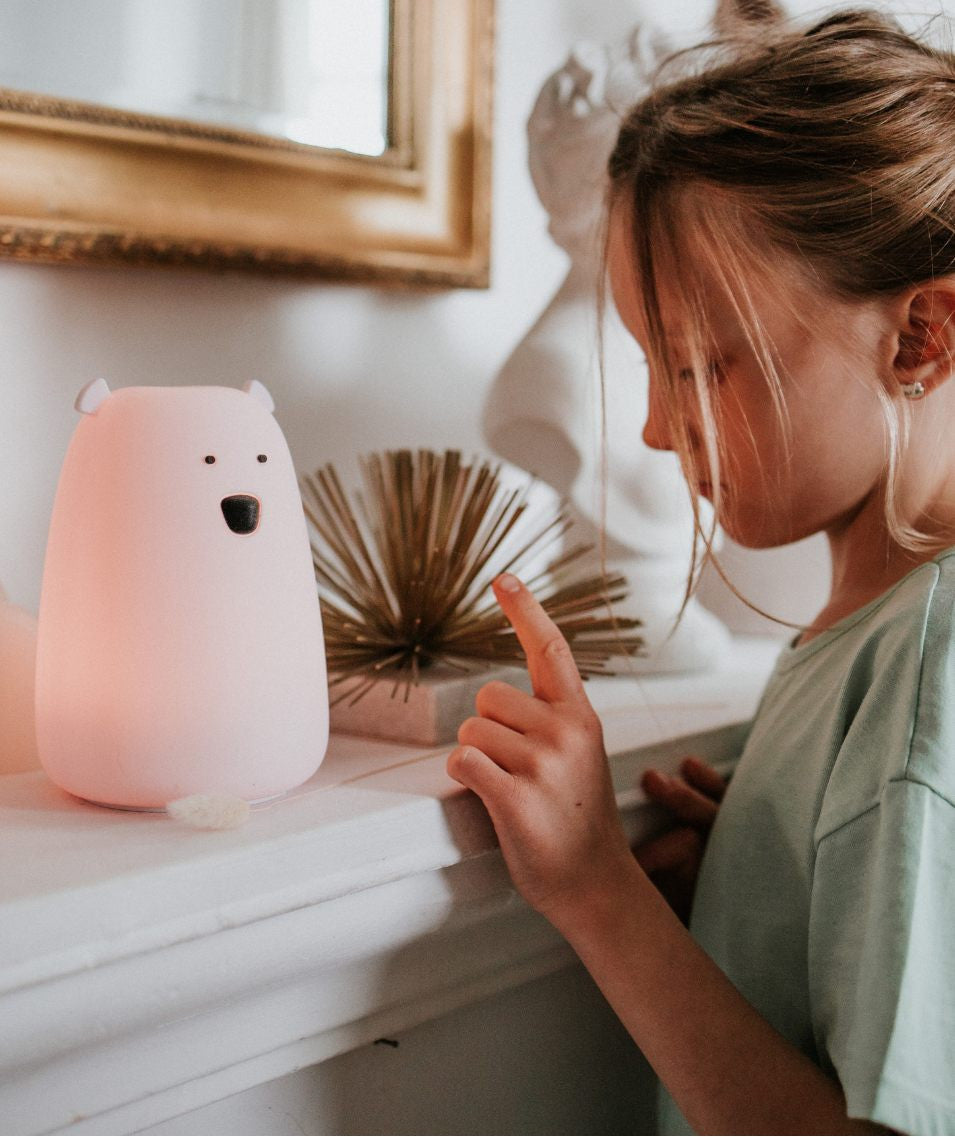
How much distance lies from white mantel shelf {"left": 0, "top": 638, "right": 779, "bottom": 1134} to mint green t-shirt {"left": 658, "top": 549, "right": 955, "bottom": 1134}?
128 mm

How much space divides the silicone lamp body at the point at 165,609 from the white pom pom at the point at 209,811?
0.05 feet

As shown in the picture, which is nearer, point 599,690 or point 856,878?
point 856,878

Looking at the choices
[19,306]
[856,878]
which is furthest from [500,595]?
[19,306]

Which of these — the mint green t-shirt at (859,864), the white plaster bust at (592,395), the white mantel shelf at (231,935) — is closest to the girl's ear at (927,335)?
the mint green t-shirt at (859,864)

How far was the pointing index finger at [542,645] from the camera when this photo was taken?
1.88ft

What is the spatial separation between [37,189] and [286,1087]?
483 millimetres

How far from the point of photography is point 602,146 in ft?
2.69

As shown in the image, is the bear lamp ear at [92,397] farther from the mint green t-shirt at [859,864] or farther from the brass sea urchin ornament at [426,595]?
the mint green t-shirt at [859,864]

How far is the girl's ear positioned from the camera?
624 mm

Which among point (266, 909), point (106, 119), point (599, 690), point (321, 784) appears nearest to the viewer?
point (266, 909)

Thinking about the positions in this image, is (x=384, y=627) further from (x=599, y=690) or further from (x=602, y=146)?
(x=602, y=146)

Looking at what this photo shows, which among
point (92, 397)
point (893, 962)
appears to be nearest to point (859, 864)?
point (893, 962)

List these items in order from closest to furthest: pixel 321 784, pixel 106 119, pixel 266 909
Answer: pixel 266 909 → pixel 321 784 → pixel 106 119

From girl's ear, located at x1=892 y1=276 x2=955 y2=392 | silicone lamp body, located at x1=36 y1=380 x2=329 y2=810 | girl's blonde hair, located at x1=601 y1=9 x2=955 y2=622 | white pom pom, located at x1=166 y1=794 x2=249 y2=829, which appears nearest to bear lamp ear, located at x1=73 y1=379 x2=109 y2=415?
silicone lamp body, located at x1=36 y1=380 x2=329 y2=810
